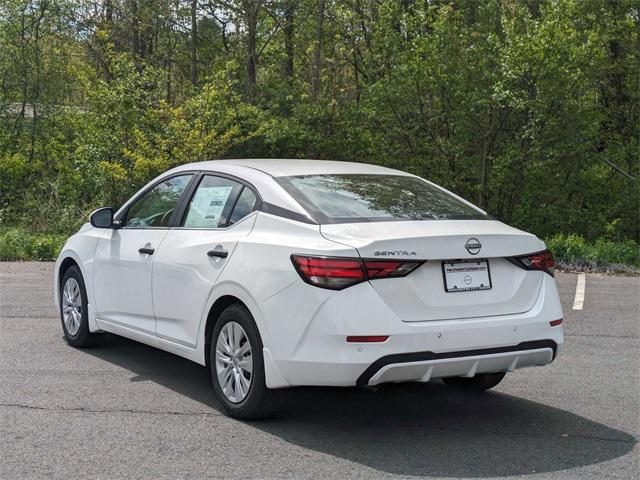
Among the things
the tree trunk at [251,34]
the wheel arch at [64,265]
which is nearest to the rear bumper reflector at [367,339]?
the wheel arch at [64,265]

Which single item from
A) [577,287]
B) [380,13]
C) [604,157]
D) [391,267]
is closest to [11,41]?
[380,13]

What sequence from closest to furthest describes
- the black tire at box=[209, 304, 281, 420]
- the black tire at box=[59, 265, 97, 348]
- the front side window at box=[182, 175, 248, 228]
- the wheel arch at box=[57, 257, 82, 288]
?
the black tire at box=[209, 304, 281, 420]
the front side window at box=[182, 175, 248, 228]
the black tire at box=[59, 265, 97, 348]
the wheel arch at box=[57, 257, 82, 288]

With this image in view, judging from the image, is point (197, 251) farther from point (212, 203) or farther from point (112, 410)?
point (112, 410)

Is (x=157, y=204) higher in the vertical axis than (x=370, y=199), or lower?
lower

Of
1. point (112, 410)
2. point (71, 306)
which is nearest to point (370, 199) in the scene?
point (112, 410)

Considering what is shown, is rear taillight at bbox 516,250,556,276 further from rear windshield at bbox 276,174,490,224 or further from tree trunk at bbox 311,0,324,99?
tree trunk at bbox 311,0,324,99

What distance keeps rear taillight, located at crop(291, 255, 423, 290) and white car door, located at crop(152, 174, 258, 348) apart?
2.71 ft

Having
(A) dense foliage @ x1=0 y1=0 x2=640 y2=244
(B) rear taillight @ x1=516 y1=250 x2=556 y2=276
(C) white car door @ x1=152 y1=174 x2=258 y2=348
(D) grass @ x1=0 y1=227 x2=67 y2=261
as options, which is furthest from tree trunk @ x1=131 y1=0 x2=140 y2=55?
Result: (B) rear taillight @ x1=516 y1=250 x2=556 y2=276

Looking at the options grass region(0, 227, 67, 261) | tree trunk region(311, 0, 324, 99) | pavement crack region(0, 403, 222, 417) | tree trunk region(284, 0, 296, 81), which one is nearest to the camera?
pavement crack region(0, 403, 222, 417)

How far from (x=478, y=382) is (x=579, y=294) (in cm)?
559

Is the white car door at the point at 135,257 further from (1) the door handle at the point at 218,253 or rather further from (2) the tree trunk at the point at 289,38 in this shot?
(2) the tree trunk at the point at 289,38

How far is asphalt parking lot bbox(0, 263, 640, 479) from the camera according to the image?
15.9 ft

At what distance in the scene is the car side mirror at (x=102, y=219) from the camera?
732 centimetres

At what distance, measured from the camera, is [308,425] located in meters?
5.64
